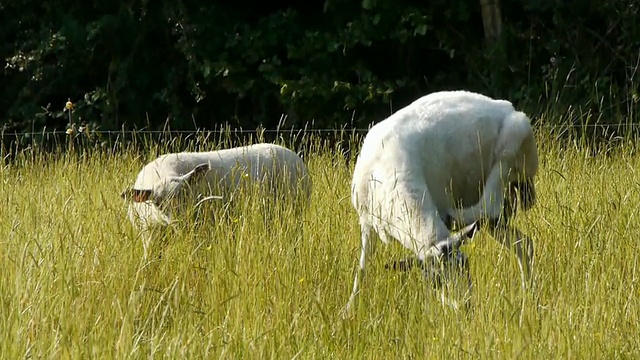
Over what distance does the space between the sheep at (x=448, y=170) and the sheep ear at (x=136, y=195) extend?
141cm

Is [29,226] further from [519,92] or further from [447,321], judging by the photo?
[519,92]

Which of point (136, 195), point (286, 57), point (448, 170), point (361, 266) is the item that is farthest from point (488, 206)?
point (286, 57)

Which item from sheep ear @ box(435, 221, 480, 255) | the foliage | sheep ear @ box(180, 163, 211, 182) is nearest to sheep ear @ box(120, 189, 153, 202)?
sheep ear @ box(180, 163, 211, 182)

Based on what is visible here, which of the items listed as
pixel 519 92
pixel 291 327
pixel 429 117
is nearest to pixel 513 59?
pixel 519 92

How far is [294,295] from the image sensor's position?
473cm

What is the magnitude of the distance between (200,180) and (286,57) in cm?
687

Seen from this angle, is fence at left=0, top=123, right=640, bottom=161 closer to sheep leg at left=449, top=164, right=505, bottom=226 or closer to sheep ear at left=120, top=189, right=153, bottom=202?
sheep ear at left=120, top=189, right=153, bottom=202

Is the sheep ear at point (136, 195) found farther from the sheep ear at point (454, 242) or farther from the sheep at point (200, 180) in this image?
the sheep ear at point (454, 242)

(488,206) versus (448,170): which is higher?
(448,170)

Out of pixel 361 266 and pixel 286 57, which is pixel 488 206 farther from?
pixel 286 57

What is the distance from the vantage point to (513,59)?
12375 mm

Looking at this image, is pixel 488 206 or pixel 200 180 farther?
pixel 200 180

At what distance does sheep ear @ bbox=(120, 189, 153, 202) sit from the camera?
6.45m

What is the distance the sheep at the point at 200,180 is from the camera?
20.8ft
